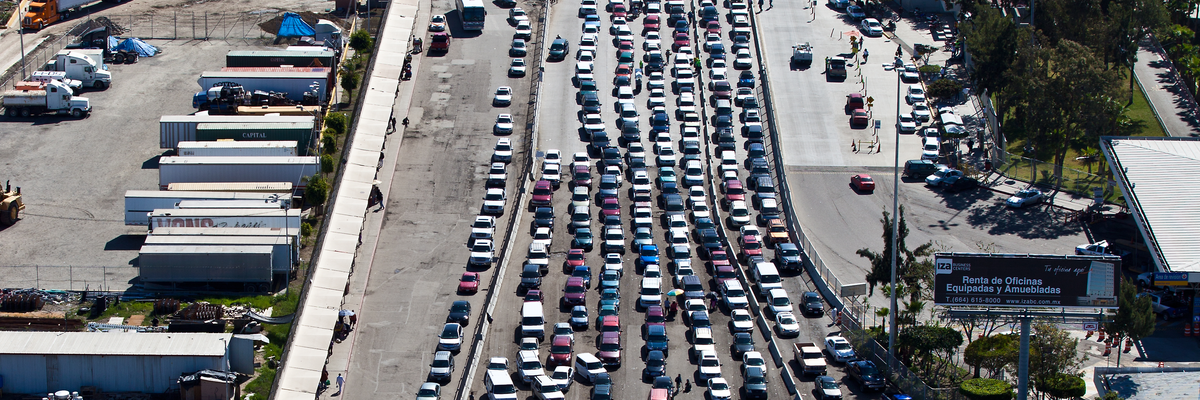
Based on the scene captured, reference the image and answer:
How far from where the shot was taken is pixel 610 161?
4338 inches

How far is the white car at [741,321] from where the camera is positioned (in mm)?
87812

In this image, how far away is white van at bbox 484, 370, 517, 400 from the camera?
79469 mm

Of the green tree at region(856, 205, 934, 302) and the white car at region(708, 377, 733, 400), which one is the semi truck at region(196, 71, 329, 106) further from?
the white car at region(708, 377, 733, 400)

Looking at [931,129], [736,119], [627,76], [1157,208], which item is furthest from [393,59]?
[1157,208]

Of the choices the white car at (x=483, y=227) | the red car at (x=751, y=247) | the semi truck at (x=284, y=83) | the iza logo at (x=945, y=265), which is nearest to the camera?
the iza logo at (x=945, y=265)

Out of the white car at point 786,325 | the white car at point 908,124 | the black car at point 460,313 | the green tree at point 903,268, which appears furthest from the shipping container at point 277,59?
the green tree at point 903,268

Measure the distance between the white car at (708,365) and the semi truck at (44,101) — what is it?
53765 millimetres

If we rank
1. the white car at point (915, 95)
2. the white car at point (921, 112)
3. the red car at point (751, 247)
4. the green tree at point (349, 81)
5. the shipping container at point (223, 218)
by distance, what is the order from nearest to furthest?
the shipping container at point (223, 218) → the red car at point (751, 247) → the green tree at point (349, 81) → the white car at point (921, 112) → the white car at point (915, 95)

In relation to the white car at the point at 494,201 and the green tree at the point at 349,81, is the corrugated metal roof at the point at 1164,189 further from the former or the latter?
the green tree at the point at 349,81

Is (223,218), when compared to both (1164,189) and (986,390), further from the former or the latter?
(1164,189)

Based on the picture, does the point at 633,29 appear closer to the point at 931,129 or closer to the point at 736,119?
the point at 736,119

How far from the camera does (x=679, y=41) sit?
433 ft

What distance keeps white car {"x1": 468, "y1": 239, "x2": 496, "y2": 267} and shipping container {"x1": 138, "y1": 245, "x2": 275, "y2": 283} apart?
1200 cm

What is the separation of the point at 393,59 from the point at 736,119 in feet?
85.5
